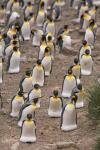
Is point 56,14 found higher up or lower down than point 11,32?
higher up

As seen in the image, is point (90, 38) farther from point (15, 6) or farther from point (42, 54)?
point (15, 6)

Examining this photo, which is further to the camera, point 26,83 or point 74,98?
point 26,83

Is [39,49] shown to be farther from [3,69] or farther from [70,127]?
[70,127]

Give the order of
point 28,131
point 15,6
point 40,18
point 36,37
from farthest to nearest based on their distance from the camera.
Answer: point 15,6, point 40,18, point 36,37, point 28,131

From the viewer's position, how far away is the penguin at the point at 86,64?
18.3 meters

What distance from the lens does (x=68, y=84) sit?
16.7m

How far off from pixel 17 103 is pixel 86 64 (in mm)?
3391

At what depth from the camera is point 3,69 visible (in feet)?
61.8

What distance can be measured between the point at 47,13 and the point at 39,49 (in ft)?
16.0

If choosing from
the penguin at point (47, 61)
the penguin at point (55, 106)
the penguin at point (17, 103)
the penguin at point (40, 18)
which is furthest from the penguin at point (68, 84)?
the penguin at point (40, 18)

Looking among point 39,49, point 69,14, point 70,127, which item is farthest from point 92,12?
point 70,127

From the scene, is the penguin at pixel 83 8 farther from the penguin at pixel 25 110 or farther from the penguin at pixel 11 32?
the penguin at pixel 25 110

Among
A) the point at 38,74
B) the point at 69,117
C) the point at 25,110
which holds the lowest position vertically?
the point at 69,117

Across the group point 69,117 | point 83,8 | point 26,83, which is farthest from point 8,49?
point 83,8
